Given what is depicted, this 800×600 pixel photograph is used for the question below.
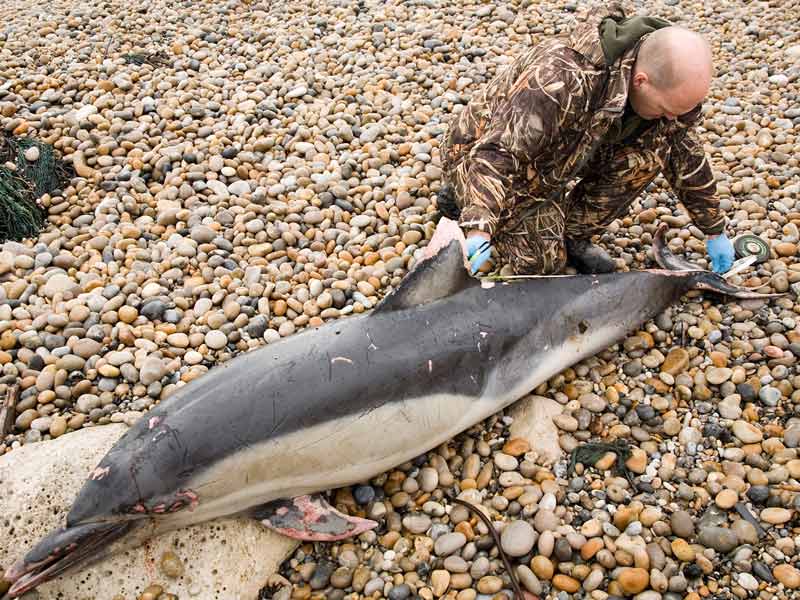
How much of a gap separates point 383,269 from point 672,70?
220cm

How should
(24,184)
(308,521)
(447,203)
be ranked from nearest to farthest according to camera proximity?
(308,521)
(447,203)
(24,184)

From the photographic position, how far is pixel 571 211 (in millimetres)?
4969

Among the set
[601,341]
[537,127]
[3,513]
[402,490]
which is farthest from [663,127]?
[3,513]

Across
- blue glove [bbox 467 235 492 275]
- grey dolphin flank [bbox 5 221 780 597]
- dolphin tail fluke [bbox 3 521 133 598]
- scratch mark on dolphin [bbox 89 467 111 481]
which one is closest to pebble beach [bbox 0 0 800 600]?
grey dolphin flank [bbox 5 221 780 597]

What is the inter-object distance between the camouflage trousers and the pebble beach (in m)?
0.44

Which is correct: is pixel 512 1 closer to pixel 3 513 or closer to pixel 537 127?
pixel 537 127

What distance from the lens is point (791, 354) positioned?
13.5ft

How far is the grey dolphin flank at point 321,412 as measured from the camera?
10.5 feet

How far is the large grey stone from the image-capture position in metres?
3.27

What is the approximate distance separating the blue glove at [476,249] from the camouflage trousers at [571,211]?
73 cm

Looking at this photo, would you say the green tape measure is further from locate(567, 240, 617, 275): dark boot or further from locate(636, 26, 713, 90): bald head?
locate(636, 26, 713, 90): bald head

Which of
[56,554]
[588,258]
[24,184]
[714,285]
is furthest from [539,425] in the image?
[24,184]

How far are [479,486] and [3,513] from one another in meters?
2.44

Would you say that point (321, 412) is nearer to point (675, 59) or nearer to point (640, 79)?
point (640, 79)
